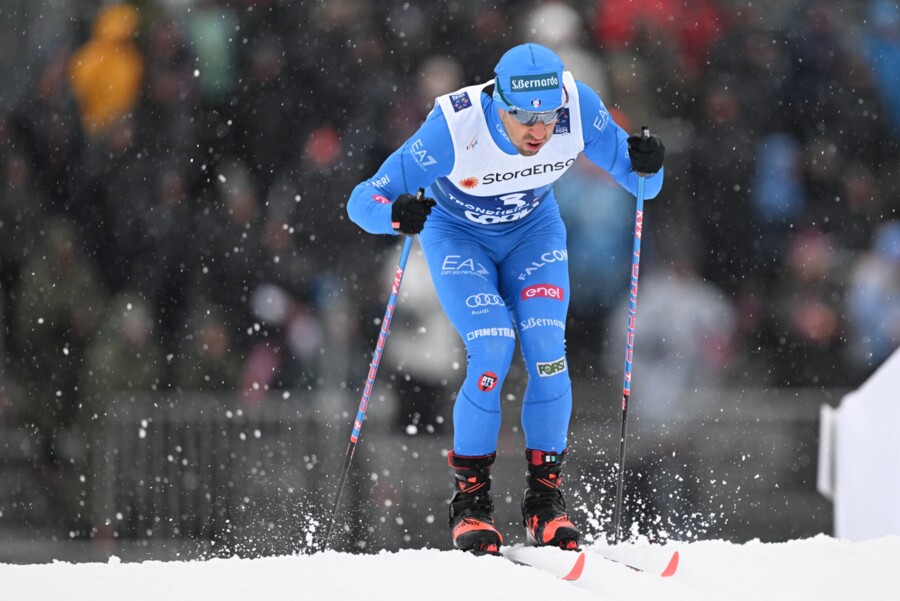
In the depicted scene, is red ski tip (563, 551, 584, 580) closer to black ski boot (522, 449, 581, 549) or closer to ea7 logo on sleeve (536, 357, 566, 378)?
black ski boot (522, 449, 581, 549)

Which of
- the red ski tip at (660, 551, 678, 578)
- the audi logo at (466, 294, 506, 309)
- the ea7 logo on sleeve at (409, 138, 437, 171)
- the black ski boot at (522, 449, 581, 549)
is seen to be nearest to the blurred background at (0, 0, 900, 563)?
the black ski boot at (522, 449, 581, 549)

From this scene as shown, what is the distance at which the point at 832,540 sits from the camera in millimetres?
3883

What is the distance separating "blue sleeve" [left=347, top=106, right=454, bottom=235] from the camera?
4129 millimetres

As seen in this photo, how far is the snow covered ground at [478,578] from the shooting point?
294 centimetres

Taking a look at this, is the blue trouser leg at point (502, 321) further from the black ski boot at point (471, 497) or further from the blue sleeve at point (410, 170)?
the blue sleeve at point (410, 170)

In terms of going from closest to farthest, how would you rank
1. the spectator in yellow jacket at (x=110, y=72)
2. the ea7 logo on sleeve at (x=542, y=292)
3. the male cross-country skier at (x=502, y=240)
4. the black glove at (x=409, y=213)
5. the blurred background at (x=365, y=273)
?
the black glove at (x=409, y=213), the male cross-country skier at (x=502, y=240), the ea7 logo on sleeve at (x=542, y=292), the blurred background at (x=365, y=273), the spectator in yellow jacket at (x=110, y=72)

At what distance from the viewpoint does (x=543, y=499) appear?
4.21 m

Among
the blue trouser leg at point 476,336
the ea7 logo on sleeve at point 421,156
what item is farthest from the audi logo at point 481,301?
the ea7 logo on sleeve at point 421,156

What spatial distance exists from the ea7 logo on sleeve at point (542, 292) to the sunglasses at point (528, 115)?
2.09ft

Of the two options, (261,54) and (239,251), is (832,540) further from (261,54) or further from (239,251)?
(261,54)

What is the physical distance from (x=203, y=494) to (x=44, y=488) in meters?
1.48

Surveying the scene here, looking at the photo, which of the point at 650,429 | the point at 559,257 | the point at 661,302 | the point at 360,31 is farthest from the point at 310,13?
the point at 559,257

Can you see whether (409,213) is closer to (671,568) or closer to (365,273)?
(671,568)

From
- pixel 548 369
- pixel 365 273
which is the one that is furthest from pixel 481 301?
pixel 365 273
